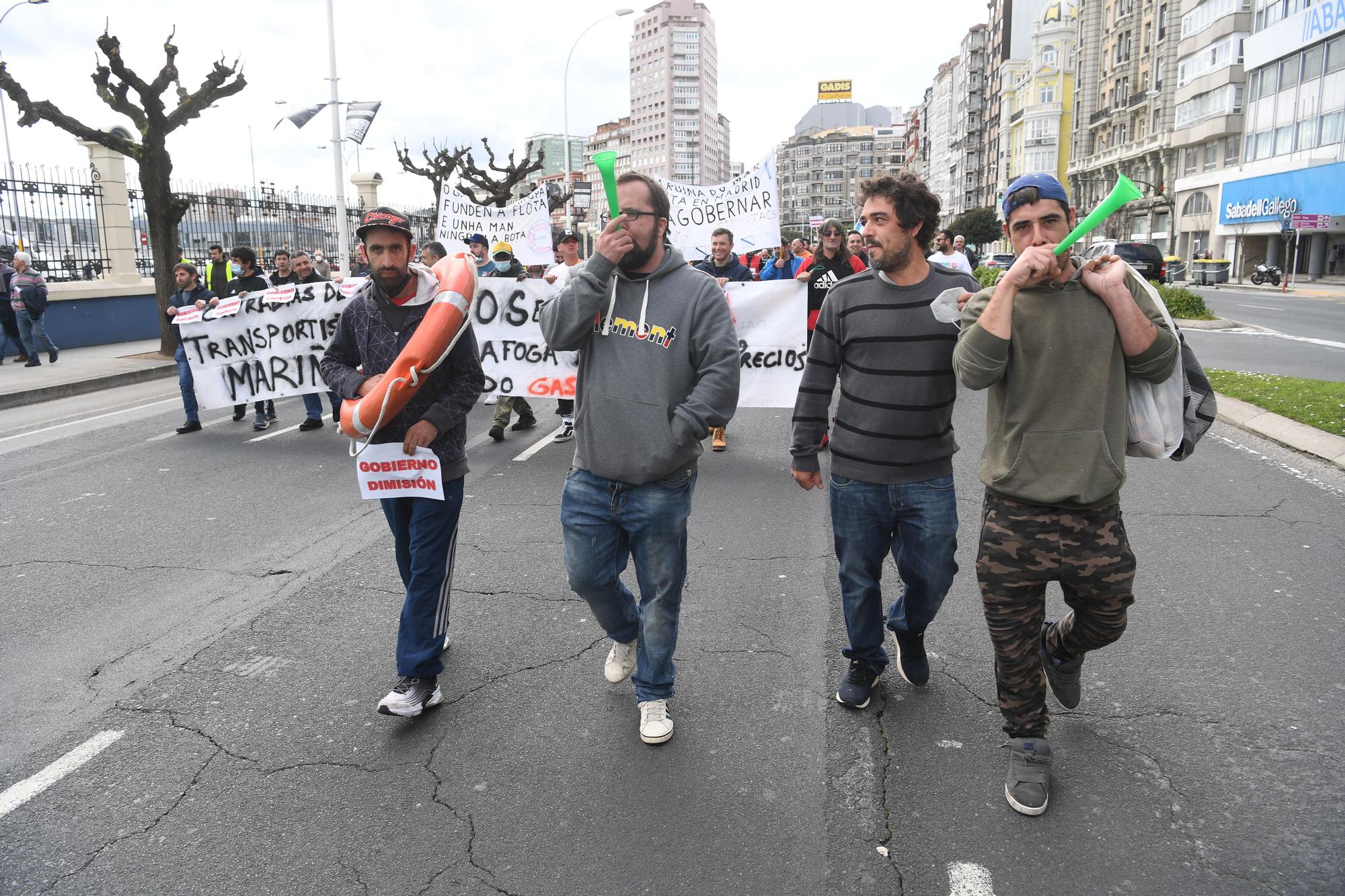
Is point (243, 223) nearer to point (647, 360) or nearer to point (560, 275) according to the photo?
point (560, 275)

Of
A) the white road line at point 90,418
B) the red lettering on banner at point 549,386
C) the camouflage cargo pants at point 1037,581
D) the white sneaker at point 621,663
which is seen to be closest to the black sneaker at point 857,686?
the camouflage cargo pants at point 1037,581

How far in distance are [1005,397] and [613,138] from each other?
161 m

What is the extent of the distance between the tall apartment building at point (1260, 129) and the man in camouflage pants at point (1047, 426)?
4317 cm

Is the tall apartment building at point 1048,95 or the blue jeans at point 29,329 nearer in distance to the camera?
the blue jeans at point 29,329

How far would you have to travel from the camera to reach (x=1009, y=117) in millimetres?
96812

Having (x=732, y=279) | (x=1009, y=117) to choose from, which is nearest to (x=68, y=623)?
(x=732, y=279)

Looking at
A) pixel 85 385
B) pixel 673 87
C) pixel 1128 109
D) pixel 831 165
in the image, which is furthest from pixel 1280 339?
pixel 831 165

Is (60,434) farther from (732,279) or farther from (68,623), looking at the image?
(732,279)

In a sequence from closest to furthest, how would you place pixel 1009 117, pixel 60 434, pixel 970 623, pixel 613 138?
pixel 970 623 < pixel 60 434 < pixel 1009 117 < pixel 613 138

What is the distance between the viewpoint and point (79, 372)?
1488 cm

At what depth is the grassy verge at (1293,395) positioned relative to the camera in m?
8.80

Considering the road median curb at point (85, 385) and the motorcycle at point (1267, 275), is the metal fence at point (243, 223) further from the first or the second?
the motorcycle at point (1267, 275)

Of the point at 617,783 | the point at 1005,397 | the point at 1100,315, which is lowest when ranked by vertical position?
the point at 617,783

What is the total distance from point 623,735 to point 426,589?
922 mm
